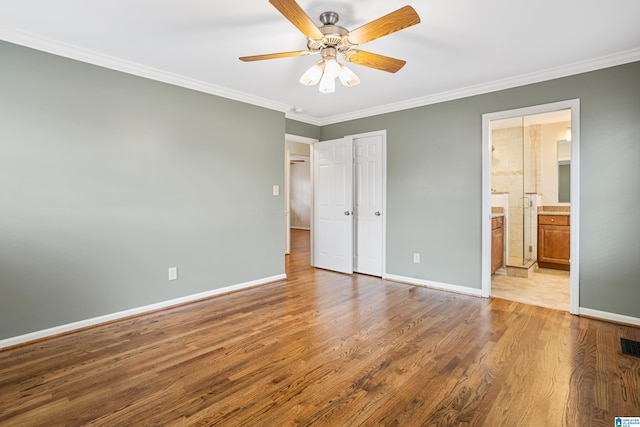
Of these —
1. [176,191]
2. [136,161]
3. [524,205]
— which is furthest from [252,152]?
[524,205]

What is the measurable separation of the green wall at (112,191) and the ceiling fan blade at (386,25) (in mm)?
2224

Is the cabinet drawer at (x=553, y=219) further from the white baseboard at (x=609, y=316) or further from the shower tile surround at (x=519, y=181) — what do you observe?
the white baseboard at (x=609, y=316)

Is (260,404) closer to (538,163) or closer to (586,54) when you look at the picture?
(586,54)

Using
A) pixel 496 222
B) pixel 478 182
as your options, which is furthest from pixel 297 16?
pixel 496 222

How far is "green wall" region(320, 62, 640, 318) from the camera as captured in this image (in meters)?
2.97

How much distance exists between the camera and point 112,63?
3012 millimetres

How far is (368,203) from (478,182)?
157cm

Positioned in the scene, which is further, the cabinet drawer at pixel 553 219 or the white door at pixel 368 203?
the cabinet drawer at pixel 553 219

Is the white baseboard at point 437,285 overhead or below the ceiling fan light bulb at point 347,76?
below

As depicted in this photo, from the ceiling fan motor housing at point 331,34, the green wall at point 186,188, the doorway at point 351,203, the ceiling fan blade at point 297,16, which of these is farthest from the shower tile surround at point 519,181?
the ceiling fan blade at point 297,16

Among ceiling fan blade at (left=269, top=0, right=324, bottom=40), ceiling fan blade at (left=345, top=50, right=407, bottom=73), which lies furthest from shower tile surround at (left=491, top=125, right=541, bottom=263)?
ceiling fan blade at (left=269, top=0, right=324, bottom=40)

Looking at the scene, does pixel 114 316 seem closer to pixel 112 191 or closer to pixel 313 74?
pixel 112 191

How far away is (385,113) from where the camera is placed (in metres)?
4.64

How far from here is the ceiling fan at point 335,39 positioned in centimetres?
188
